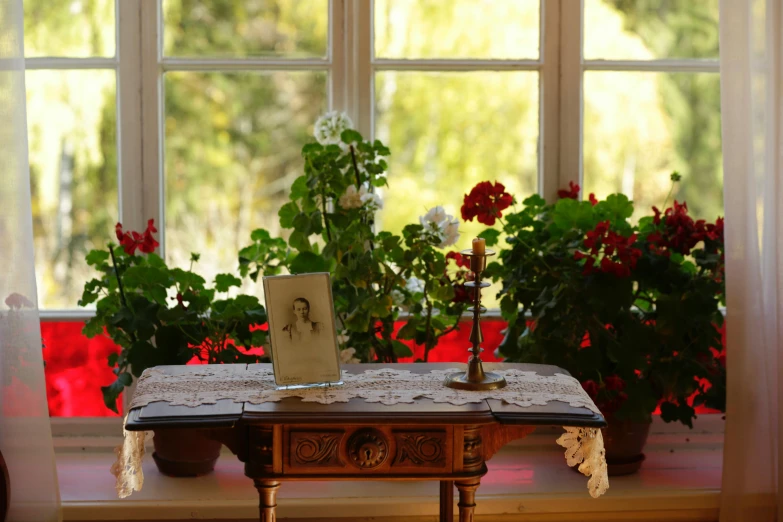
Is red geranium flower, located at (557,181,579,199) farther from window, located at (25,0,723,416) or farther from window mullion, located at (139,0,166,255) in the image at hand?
window mullion, located at (139,0,166,255)

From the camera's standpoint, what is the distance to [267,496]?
1703 mm

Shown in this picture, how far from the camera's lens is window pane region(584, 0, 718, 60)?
2666mm

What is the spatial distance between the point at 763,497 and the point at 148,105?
205 cm

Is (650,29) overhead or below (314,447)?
overhead

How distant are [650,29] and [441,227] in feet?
3.28

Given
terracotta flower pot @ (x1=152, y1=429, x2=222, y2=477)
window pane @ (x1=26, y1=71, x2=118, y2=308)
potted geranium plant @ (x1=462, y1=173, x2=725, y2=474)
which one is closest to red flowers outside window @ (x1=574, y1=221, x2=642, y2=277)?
potted geranium plant @ (x1=462, y1=173, x2=725, y2=474)

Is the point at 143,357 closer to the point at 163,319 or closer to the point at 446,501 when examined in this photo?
the point at 163,319

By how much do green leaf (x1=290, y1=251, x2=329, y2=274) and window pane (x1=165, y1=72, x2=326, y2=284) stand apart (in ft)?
1.17

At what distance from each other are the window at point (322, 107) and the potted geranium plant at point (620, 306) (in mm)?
304

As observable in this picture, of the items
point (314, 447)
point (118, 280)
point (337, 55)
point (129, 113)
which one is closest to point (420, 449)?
point (314, 447)

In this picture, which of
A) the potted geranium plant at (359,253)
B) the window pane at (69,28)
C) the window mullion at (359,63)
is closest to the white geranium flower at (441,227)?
the potted geranium plant at (359,253)

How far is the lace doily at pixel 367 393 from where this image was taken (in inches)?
67.5

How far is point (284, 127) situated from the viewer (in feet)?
8.72

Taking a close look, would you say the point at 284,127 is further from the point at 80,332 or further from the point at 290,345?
the point at 290,345
